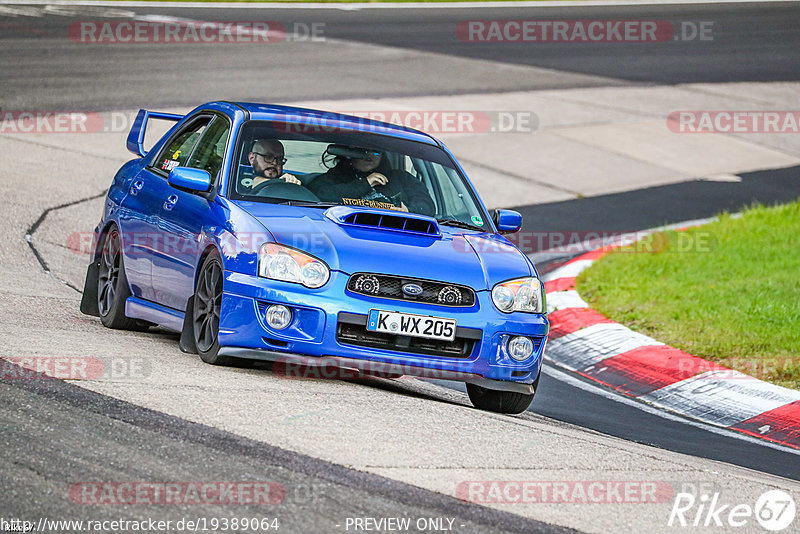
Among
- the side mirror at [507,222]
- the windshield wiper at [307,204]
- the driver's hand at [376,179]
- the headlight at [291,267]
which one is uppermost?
the driver's hand at [376,179]

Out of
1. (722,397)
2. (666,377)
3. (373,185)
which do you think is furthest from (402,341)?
(666,377)

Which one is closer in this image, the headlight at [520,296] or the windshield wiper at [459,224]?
the headlight at [520,296]

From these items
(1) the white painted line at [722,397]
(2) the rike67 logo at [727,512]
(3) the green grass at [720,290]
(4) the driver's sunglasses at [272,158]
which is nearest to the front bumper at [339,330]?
(4) the driver's sunglasses at [272,158]

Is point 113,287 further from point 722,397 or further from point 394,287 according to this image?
point 722,397

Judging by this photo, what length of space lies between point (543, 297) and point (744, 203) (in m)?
10.1

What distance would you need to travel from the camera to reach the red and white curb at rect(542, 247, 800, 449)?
332 inches

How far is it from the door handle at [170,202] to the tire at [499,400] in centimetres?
213

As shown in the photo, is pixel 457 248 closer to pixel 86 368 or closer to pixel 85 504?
pixel 86 368

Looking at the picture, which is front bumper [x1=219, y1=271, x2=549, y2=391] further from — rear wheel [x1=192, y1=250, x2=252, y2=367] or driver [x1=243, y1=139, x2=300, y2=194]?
driver [x1=243, y1=139, x2=300, y2=194]

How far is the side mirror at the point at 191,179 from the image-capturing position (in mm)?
7688

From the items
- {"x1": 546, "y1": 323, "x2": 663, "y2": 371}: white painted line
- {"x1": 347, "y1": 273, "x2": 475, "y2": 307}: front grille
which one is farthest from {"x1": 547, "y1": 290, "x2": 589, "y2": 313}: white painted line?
{"x1": 347, "y1": 273, "x2": 475, "y2": 307}: front grille

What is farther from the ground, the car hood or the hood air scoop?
the hood air scoop

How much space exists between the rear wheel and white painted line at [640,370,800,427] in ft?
→ 10.3

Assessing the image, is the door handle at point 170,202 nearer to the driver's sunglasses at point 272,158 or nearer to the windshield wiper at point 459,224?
the driver's sunglasses at point 272,158
